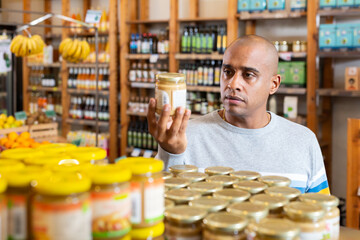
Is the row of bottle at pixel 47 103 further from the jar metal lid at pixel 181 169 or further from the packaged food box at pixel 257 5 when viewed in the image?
the jar metal lid at pixel 181 169

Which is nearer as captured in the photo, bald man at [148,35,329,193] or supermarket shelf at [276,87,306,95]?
bald man at [148,35,329,193]

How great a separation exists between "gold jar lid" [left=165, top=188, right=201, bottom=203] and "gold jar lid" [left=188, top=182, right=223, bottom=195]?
0.09ft

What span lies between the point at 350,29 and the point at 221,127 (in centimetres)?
245

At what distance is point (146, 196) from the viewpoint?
3.65ft

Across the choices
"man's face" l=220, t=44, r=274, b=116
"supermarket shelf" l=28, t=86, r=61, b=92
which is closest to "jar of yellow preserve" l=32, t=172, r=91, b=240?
"man's face" l=220, t=44, r=274, b=116

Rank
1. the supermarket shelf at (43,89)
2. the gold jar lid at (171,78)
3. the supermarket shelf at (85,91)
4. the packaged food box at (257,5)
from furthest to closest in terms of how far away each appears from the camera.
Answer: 1. the supermarket shelf at (43,89)
2. the supermarket shelf at (85,91)
3. the packaged food box at (257,5)
4. the gold jar lid at (171,78)

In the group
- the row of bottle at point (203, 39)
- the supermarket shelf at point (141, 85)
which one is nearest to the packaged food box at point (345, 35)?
the row of bottle at point (203, 39)

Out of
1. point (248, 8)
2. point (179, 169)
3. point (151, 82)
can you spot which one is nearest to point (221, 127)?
point (179, 169)

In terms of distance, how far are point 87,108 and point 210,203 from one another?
18.1 feet

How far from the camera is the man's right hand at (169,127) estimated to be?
5.24 feet

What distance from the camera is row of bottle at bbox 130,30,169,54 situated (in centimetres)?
556

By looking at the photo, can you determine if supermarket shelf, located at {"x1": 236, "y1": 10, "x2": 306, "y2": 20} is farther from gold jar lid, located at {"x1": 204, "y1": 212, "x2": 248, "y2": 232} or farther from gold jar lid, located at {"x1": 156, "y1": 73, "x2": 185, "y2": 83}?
gold jar lid, located at {"x1": 204, "y1": 212, "x2": 248, "y2": 232}

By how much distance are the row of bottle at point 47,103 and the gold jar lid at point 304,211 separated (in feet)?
20.0

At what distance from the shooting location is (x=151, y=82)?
5.73 metres
